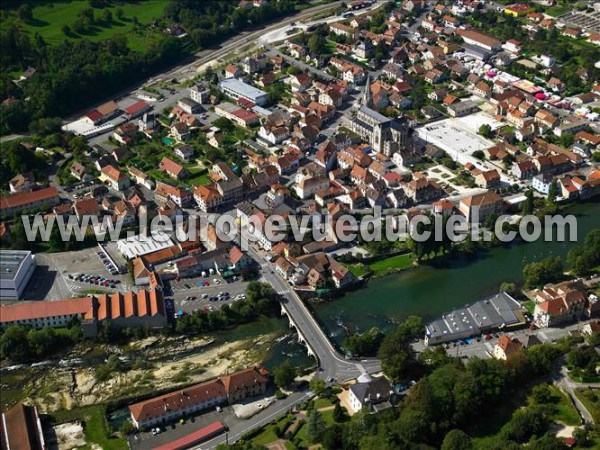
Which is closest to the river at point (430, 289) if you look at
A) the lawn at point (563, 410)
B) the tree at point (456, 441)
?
the lawn at point (563, 410)

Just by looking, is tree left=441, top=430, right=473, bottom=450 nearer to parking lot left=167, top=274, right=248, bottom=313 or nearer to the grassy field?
parking lot left=167, top=274, right=248, bottom=313

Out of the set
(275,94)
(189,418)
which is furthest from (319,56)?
(189,418)

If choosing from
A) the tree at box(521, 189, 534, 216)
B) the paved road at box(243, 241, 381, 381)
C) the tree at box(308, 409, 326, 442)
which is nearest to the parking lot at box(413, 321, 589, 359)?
the paved road at box(243, 241, 381, 381)

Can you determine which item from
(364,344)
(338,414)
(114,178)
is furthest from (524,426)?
(114,178)

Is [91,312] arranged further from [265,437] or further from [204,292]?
[265,437]

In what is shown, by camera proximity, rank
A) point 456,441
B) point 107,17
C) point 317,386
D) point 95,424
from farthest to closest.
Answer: point 107,17
point 317,386
point 95,424
point 456,441

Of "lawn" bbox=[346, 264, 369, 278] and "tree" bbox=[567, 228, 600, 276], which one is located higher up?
"tree" bbox=[567, 228, 600, 276]
